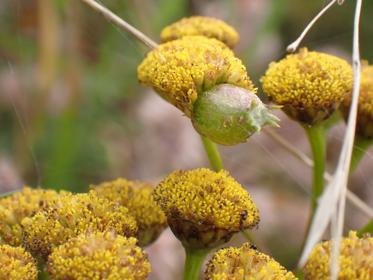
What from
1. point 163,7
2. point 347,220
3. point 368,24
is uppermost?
point 368,24

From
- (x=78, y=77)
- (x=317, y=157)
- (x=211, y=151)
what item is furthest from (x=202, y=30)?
(x=78, y=77)

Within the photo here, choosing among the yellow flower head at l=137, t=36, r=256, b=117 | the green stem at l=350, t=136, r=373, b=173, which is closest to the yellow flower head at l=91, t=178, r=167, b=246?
the yellow flower head at l=137, t=36, r=256, b=117

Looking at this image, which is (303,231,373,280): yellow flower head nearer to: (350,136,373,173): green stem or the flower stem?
the flower stem

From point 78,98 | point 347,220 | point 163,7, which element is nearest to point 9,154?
point 78,98

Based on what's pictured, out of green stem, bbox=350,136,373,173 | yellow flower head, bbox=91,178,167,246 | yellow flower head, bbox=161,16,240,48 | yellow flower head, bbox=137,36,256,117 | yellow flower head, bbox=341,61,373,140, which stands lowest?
yellow flower head, bbox=91,178,167,246

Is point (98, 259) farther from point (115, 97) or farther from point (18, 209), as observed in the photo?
point (115, 97)

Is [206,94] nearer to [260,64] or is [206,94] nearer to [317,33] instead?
[260,64]

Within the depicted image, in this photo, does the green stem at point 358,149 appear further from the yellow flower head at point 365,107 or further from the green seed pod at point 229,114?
the green seed pod at point 229,114
